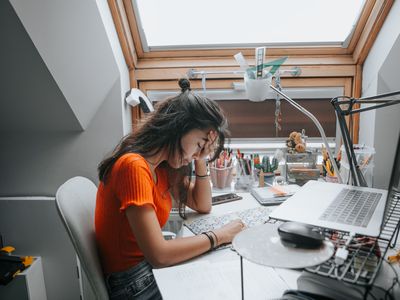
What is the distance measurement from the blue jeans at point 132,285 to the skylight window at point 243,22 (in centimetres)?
111

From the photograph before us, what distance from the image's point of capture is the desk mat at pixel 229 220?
1.05 metres

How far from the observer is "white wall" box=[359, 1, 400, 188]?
137cm

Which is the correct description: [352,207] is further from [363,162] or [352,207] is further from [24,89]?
[24,89]

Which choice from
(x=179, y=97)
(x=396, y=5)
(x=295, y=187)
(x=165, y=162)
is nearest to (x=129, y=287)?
(x=165, y=162)

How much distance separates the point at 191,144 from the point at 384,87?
979 millimetres

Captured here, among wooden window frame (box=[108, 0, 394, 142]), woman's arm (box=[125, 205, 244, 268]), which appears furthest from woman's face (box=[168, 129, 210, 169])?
wooden window frame (box=[108, 0, 394, 142])

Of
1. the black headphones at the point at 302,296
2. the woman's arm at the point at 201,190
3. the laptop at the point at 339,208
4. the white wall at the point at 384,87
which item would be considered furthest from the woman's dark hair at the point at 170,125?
the white wall at the point at 384,87

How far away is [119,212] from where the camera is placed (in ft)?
3.03

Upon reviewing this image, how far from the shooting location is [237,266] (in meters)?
0.79

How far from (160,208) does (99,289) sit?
288mm

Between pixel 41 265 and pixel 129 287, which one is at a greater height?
pixel 129 287

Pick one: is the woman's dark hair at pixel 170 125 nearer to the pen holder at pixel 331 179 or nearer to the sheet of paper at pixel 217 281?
the sheet of paper at pixel 217 281

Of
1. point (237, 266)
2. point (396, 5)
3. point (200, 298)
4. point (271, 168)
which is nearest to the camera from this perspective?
point (200, 298)

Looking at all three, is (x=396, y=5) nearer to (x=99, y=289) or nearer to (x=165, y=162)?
(x=165, y=162)
